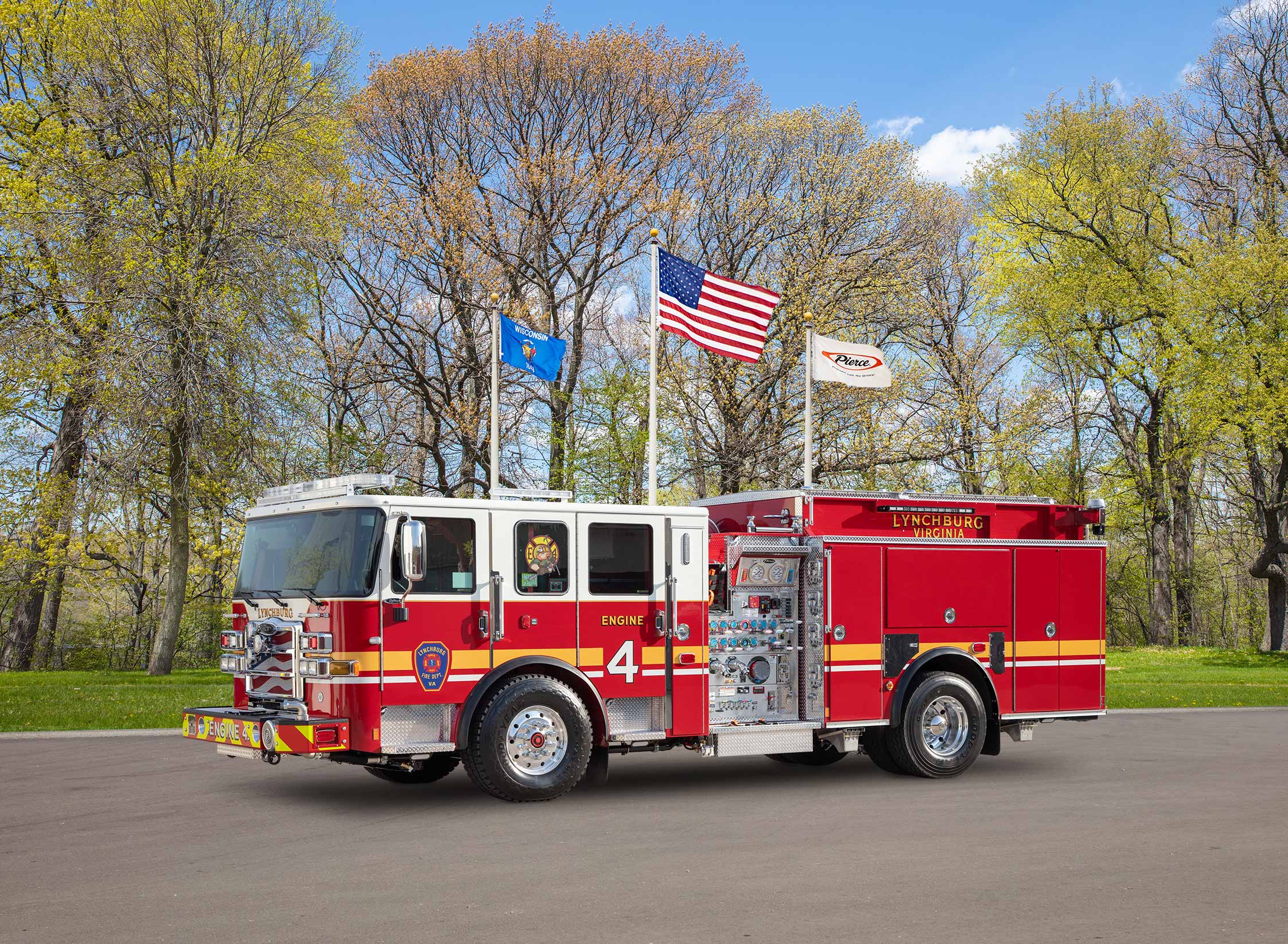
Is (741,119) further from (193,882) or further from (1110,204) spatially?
(193,882)

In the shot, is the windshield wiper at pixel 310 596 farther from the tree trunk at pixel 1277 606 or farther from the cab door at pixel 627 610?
the tree trunk at pixel 1277 606

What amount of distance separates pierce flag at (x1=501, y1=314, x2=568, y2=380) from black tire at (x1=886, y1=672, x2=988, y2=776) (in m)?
8.92

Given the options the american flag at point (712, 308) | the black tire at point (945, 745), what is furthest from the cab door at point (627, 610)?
the american flag at point (712, 308)

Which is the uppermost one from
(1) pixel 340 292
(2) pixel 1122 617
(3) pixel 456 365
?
(1) pixel 340 292

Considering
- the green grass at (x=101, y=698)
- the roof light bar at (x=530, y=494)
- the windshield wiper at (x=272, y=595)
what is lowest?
the green grass at (x=101, y=698)

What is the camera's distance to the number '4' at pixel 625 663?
11.5 metres

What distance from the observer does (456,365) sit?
1368 inches

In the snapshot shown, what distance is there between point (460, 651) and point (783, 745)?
344 cm

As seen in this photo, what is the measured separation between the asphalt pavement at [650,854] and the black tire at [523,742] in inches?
8.2

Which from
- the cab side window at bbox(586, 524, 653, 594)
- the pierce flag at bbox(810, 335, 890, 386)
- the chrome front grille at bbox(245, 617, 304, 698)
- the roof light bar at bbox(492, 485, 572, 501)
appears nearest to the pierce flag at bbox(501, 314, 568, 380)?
the pierce flag at bbox(810, 335, 890, 386)

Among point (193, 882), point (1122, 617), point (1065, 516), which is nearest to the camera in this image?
point (193, 882)

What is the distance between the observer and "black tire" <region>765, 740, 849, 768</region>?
45.1 ft

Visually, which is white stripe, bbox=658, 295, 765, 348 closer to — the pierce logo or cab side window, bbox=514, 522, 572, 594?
the pierce logo

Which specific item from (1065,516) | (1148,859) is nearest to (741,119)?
(1065,516)
